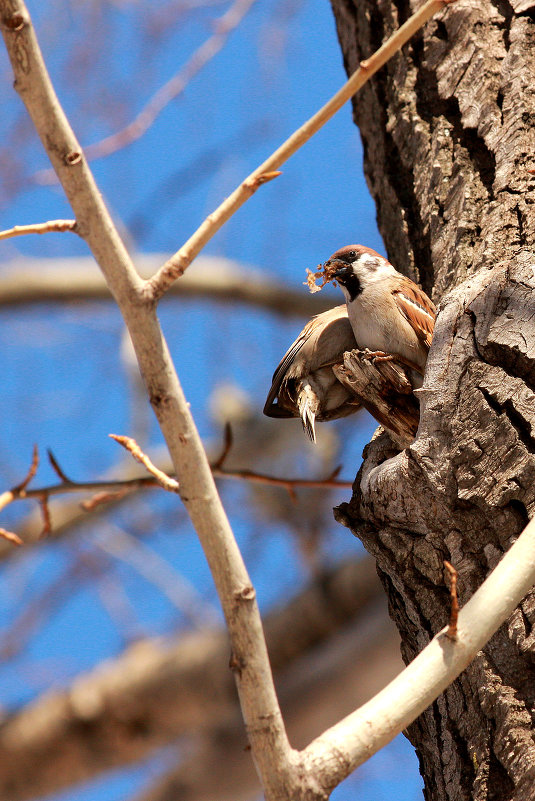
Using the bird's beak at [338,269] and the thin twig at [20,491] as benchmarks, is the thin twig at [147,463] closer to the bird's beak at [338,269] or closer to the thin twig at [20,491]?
the thin twig at [20,491]

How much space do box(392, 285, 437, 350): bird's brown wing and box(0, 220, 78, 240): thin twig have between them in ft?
2.91

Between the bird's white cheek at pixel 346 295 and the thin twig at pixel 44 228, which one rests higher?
the bird's white cheek at pixel 346 295

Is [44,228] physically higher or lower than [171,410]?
higher

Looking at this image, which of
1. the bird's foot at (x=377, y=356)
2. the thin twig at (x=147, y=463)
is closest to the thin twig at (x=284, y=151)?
the thin twig at (x=147, y=463)

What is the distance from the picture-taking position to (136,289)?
120 centimetres

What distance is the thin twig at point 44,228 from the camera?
1.25m

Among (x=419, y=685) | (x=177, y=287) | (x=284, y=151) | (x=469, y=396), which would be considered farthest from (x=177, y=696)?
(x=284, y=151)

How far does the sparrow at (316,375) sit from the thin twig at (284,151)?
2.68 feet

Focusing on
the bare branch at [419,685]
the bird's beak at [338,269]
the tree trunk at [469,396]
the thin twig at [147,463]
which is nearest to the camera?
the bare branch at [419,685]

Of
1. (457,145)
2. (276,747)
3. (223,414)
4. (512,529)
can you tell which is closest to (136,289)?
(276,747)

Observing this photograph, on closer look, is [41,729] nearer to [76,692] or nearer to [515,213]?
[76,692]

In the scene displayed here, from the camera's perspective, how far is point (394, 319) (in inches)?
76.0

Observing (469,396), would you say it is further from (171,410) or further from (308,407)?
(171,410)

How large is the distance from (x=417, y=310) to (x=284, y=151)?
77 cm
